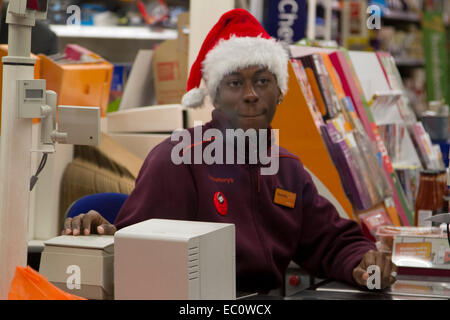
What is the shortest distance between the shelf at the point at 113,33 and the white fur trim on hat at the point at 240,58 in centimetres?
351

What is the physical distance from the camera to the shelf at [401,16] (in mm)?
8727

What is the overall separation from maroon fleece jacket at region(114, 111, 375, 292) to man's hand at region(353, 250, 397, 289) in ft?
0.15

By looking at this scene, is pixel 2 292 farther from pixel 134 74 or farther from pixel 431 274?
pixel 134 74

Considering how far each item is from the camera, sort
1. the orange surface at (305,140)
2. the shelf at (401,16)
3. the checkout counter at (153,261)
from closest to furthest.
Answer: the checkout counter at (153,261), the orange surface at (305,140), the shelf at (401,16)

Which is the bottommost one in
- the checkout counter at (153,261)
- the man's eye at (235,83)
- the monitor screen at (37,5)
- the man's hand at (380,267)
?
the man's hand at (380,267)

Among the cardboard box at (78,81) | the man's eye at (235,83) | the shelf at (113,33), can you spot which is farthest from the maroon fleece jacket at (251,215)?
the shelf at (113,33)

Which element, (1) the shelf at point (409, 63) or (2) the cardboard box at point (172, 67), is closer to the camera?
(2) the cardboard box at point (172, 67)

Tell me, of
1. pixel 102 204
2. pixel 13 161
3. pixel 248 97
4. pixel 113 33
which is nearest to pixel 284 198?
Result: pixel 248 97

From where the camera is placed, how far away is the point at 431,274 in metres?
2.32

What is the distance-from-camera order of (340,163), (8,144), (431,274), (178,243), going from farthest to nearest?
(340,163) → (431,274) → (8,144) → (178,243)

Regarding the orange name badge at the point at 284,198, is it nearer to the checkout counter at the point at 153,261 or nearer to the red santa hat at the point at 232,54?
the red santa hat at the point at 232,54

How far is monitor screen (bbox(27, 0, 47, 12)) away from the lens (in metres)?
1.58
